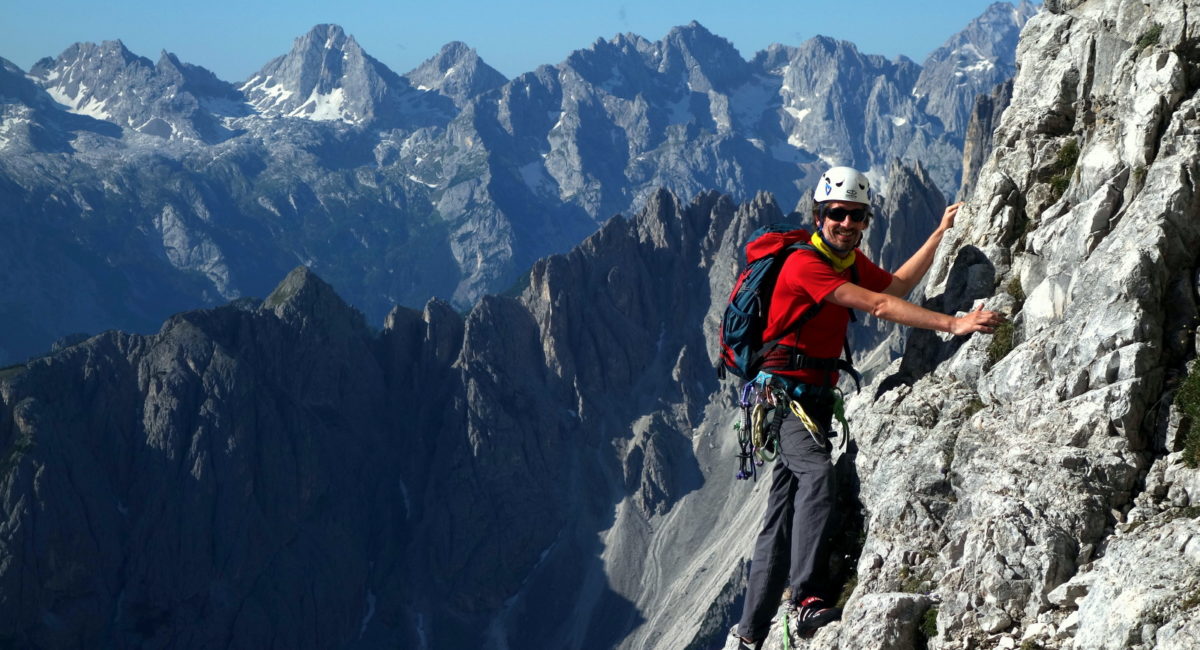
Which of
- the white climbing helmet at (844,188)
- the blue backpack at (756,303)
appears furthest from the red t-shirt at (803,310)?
the white climbing helmet at (844,188)

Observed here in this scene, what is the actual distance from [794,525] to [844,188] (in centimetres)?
475

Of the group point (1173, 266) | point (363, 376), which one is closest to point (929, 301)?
point (1173, 266)

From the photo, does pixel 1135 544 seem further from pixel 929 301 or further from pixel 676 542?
pixel 676 542

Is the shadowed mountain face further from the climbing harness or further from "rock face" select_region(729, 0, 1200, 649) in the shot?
the climbing harness

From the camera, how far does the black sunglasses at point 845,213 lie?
1456cm

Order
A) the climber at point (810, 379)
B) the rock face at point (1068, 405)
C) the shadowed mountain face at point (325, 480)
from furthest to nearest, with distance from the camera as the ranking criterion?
the shadowed mountain face at point (325, 480) → the climber at point (810, 379) → the rock face at point (1068, 405)

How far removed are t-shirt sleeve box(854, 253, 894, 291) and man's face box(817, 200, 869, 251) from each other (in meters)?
0.58

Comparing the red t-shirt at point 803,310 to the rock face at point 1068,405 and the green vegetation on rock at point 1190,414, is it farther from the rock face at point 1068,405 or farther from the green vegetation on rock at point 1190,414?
the green vegetation on rock at point 1190,414

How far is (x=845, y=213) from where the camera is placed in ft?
47.8

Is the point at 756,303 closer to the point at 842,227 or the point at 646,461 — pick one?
the point at 842,227

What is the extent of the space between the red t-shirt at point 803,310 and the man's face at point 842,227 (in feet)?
1.26

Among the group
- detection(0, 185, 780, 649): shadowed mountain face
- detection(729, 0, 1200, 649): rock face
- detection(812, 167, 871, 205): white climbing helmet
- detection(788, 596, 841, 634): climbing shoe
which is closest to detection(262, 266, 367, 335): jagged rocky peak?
detection(0, 185, 780, 649): shadowed mountain face

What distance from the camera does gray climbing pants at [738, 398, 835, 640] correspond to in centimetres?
1377

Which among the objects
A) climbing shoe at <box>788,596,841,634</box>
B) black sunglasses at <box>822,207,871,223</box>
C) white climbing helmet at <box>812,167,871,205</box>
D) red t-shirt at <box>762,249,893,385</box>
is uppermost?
white climbing helmet at <box>812,167,871,205</box>
